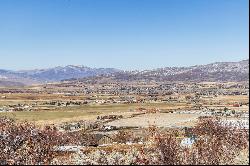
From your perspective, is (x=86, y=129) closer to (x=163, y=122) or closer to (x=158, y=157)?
(x=163, y=122)

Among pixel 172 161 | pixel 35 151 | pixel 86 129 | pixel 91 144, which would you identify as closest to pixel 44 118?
pixel 86 129

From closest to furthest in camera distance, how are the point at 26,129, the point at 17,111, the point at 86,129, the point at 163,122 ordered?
the point at 26,129
the point at 86,129
the point at 163,122
the point at 17,111

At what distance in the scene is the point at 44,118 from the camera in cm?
15875

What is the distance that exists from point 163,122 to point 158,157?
307 feet

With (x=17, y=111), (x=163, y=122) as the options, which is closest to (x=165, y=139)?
(x=163, y=122)

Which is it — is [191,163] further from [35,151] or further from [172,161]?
[35,151]

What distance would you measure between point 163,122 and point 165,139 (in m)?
88.5

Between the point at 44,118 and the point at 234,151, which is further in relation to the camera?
the point at 44,118

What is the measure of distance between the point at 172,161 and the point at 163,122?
9588 cm

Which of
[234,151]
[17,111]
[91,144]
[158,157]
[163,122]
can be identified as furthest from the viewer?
[17,111]

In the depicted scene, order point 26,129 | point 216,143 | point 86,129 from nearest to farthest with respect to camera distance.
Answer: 1. point 216,143
2. point 26,129
3. point 86,129

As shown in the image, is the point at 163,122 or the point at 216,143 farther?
the point at 163,122

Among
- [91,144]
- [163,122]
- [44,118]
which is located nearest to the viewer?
[91,144]

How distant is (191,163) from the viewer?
42.4 m
